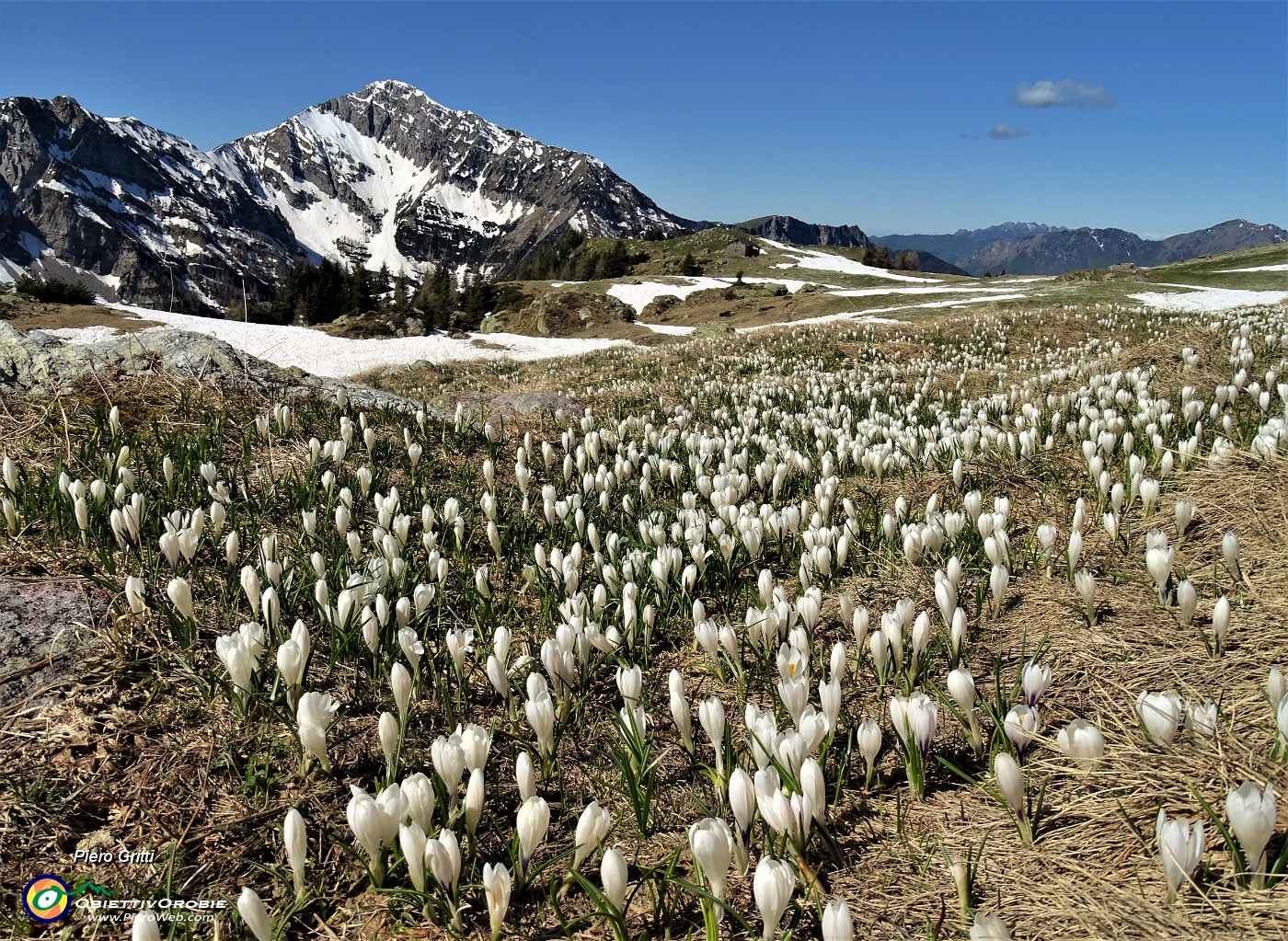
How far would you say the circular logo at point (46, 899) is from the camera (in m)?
1.97

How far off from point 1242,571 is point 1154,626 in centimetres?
62

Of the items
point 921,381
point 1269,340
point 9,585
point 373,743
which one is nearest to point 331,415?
point 9,585

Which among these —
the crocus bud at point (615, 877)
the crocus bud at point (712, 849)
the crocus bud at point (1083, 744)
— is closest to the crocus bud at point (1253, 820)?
the crocus bud at point (1083, 744)

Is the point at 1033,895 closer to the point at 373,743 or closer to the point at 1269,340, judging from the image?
the point at 373,743

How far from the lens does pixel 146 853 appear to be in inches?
84.8

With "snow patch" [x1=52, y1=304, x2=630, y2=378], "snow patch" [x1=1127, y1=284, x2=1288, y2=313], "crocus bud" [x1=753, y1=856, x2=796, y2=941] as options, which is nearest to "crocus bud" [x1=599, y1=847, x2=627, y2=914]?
"crocus bud" [x1=753, y1=856, x2=796, y2=941]

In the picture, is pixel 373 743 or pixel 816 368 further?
pixel 816 368

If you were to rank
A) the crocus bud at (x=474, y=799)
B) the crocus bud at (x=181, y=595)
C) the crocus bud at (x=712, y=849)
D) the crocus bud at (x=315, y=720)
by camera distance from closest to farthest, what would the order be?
the crocus bud at (x=712, y=849), the crocus bud at (x=474, y=799), the crocus bud at (x=315, y=720), the crocus bud at (x=181, y=595)

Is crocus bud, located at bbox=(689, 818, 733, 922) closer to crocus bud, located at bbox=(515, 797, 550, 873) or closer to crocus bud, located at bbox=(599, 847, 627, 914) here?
crocus bud, located at bbox=(599, 847, 627, 914)

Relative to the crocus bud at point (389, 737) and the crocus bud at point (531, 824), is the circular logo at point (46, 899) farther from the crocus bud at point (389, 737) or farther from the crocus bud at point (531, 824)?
the crocus bud at point (531, 824)

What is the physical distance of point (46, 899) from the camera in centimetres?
200

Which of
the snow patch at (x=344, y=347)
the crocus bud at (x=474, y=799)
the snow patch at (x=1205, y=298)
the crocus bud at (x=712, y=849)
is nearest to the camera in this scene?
the crocus bud at (x=712, y=849)

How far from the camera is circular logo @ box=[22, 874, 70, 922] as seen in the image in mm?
1966

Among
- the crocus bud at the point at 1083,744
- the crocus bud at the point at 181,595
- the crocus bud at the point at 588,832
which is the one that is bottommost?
the crocus bud at the point at 588,832
